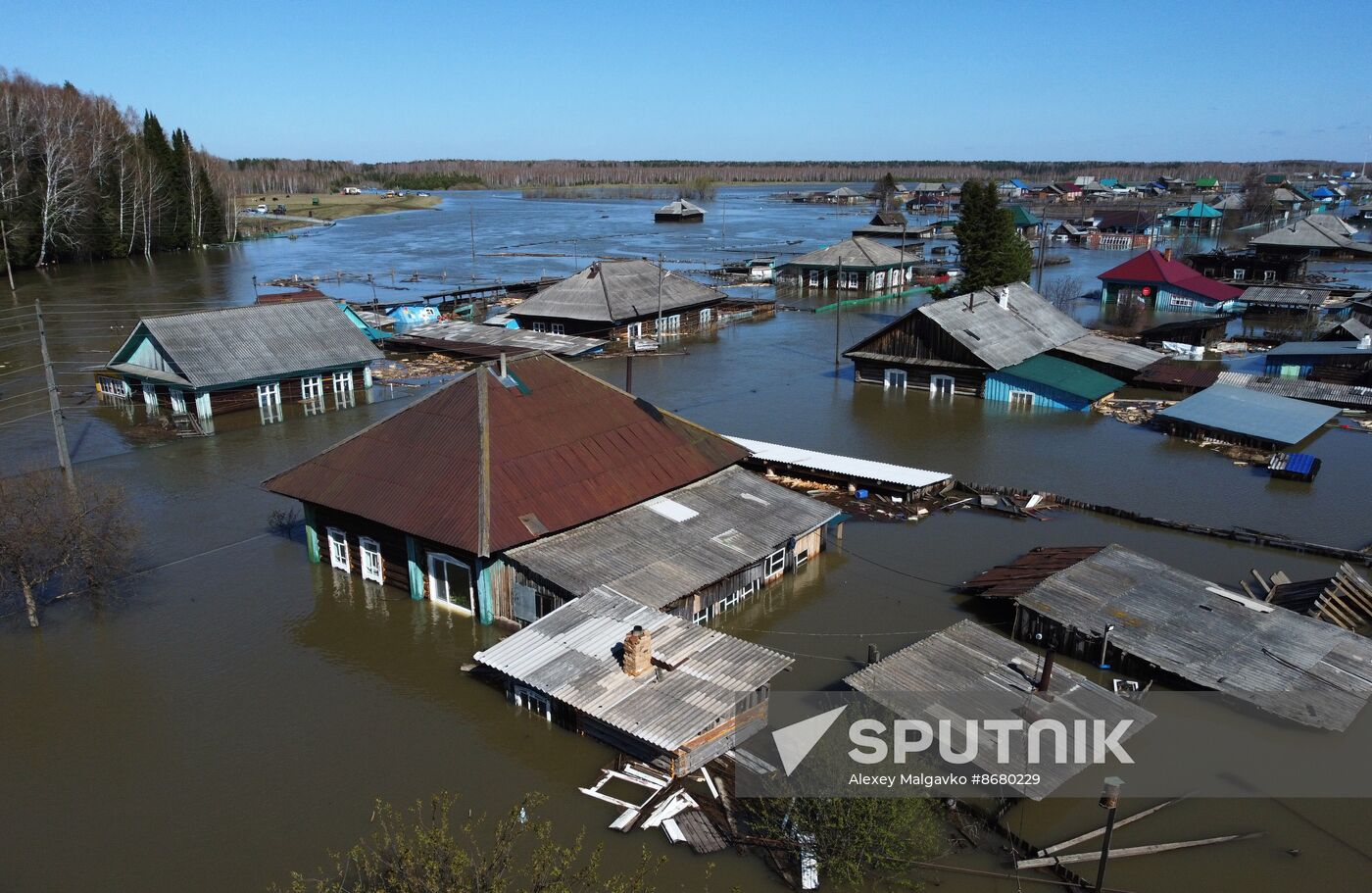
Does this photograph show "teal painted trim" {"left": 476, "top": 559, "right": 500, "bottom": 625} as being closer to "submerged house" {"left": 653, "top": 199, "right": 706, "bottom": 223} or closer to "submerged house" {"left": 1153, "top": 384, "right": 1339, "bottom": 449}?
"submerged house" {"left": 1153, "top": 384, "right": 1339, "bottom": 449}

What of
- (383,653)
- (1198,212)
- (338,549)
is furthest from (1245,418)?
(1198,212)

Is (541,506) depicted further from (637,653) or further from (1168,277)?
(1168,277)

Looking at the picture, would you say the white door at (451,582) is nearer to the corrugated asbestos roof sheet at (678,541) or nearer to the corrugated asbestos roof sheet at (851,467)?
the corrugated asbestos roof sheet at (678,541)

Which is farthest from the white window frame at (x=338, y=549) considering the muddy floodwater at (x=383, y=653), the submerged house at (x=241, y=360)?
the submerged house at (x=241, y=360)

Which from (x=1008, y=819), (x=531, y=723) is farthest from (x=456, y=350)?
(x=1008, y=819)

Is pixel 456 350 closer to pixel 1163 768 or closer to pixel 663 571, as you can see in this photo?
pixel 663 571

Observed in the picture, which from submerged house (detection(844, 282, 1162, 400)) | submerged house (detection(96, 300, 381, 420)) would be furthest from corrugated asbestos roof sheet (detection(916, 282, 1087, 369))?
submerged house (detection(96, 300, 381, 420))
